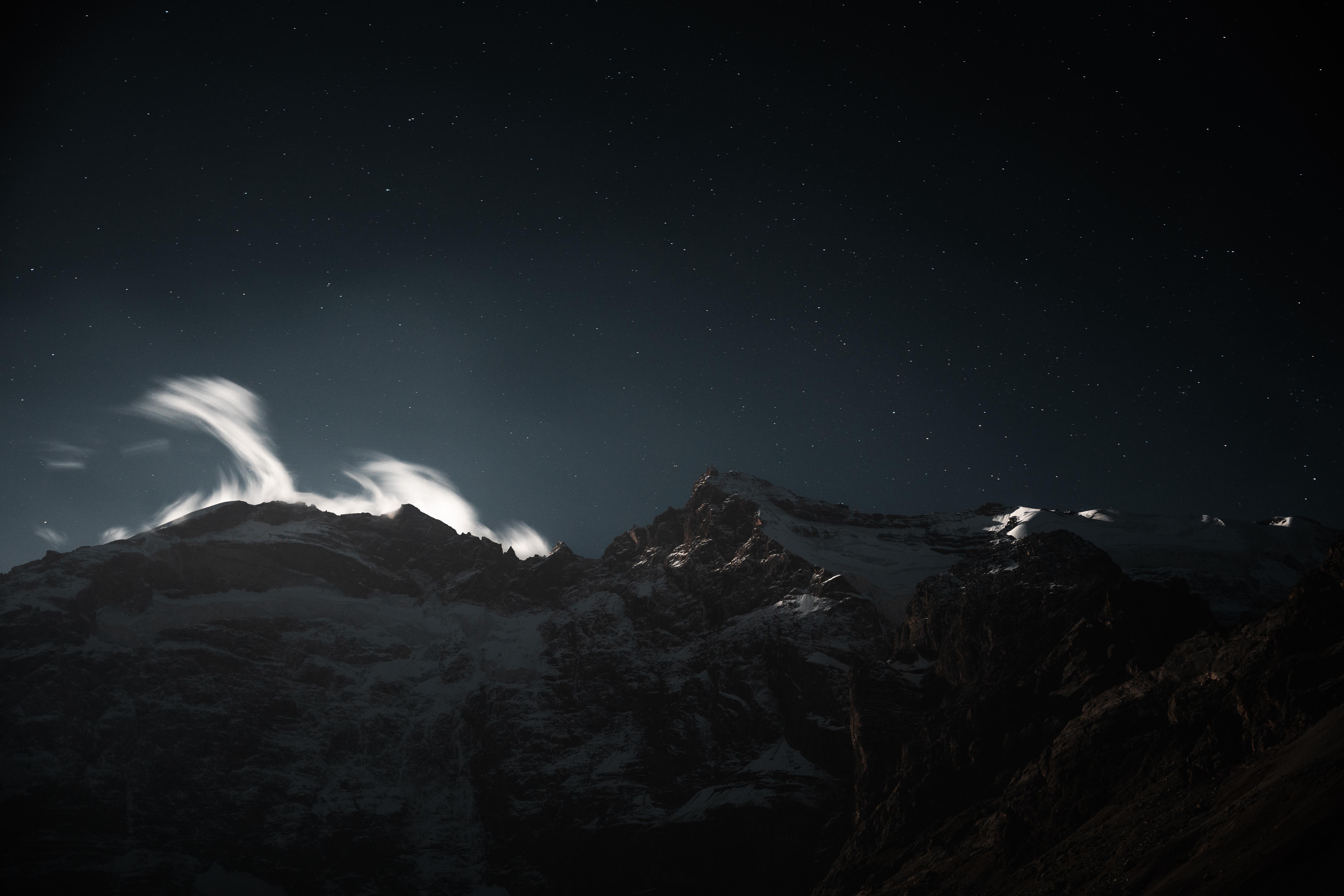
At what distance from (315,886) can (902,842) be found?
363 feet

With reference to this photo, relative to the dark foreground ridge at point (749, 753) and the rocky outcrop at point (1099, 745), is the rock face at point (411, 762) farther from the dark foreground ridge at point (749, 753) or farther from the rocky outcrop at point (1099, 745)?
the rocky outcrop at point (1099, 745)

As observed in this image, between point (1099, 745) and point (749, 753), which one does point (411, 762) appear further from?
point (1099, 745)

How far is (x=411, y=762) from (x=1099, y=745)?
147875 millimetres

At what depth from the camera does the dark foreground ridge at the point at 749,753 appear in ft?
219

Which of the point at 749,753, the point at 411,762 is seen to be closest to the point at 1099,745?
the point at 749,753

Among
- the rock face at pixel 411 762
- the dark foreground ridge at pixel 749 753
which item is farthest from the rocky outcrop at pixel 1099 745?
the rock face at pixel 411 762

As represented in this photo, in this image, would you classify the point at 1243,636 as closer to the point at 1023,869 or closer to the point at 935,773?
the point at 1023,869

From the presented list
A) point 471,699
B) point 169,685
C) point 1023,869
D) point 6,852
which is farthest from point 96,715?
point 1023,869

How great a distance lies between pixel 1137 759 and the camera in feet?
251

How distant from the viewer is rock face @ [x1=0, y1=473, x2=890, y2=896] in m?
141

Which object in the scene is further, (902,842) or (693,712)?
(693,712)

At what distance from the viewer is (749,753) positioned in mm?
159000

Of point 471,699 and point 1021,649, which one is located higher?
point 471,699

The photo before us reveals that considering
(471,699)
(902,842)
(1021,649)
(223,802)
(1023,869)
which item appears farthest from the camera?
(471,699)
